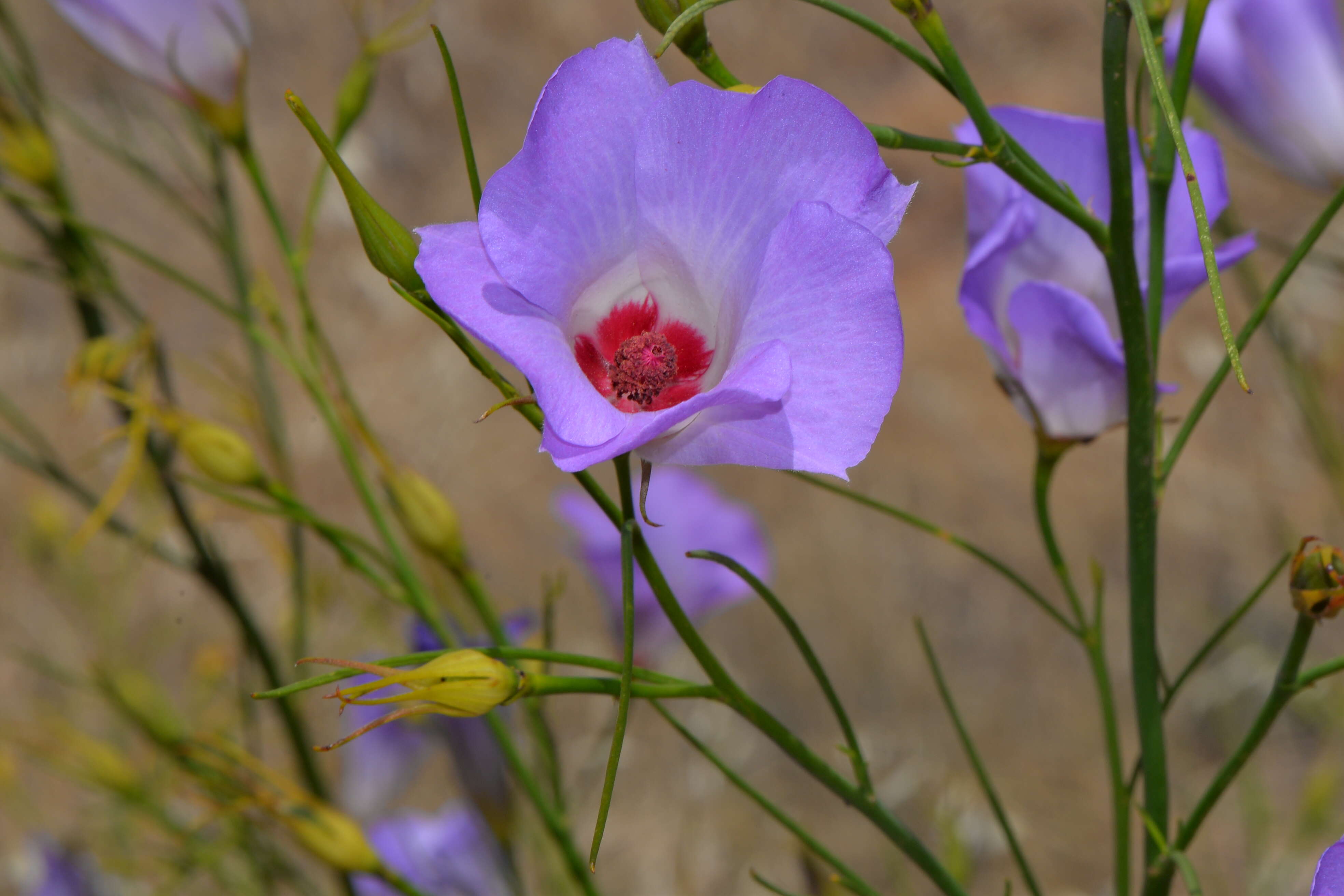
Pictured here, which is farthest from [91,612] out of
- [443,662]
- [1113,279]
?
[1113,279]

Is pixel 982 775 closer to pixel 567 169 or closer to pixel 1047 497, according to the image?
pixel 1047 497

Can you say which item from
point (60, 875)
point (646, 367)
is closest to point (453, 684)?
point (646, 367)

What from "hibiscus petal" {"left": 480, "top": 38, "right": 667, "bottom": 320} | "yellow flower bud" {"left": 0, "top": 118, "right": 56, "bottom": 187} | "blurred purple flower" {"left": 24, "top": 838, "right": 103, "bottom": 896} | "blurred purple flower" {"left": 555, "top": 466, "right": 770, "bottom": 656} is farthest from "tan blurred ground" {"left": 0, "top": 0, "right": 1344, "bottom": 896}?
"hibiscus petal" {"left": 480, "top": 38, "right": 667, "bottom": 320}

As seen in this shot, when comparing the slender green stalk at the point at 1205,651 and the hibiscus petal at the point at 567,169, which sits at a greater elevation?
the hibiscus petal at the point at 567,169

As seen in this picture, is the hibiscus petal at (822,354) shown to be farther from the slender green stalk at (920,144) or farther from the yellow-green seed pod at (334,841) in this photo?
the yellow-green seed pod at (334,841)

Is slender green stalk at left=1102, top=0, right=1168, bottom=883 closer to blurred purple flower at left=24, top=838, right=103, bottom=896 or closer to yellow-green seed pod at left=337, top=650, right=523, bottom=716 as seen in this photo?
yellow-green seed pod at left=337, top=650, right=523, bottom=716

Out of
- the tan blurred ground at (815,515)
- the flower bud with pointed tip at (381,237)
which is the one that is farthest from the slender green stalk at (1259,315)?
the tan blurred ground at (815,515)

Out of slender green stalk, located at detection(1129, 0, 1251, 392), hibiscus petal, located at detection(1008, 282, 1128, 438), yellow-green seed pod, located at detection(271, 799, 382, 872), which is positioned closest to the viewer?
slender green stalk, located at detection(1129, 0, 1251, 392)
